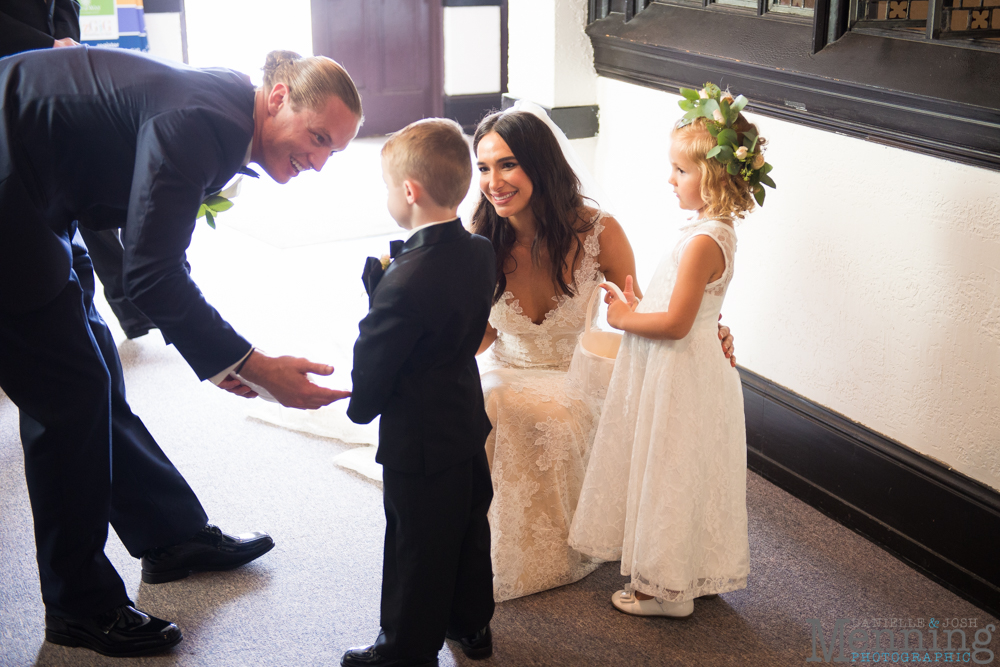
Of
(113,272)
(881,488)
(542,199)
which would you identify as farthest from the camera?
(113,272)


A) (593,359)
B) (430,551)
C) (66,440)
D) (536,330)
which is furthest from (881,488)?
(66,440)

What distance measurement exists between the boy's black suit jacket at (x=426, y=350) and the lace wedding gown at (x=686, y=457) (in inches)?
19.4

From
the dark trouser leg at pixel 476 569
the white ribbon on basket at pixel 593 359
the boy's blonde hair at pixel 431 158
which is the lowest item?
the dark trouser leg at pixel 476 569

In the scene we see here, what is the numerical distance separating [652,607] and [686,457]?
425mm

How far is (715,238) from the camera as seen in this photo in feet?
6.93

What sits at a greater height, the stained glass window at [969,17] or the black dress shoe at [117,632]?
the stained glass window at [969,17]

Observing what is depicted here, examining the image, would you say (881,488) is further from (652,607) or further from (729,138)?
(729,138)

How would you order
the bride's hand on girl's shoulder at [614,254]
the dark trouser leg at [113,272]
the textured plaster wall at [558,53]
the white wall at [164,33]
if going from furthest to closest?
the white wall at [164,33]
the dark trouser leg at [113,272]
the textured plaster wall at [558,53]
the bride's hand on girl's shoulder at [614,254]

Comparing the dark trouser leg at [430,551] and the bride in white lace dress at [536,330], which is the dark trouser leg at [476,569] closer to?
the dark trouser leg at [430,551]

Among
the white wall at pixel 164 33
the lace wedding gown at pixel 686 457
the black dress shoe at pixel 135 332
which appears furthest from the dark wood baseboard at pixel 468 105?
the lace wedding gown at pixel 686 457

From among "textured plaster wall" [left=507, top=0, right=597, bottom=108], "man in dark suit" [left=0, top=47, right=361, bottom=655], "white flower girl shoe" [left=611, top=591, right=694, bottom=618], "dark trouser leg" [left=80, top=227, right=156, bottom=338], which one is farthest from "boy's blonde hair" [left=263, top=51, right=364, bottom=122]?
"dark trouser leg" [left=80, top=227, right=156, bottom=338]

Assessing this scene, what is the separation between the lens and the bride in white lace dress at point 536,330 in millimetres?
2387

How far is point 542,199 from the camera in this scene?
2.50 m

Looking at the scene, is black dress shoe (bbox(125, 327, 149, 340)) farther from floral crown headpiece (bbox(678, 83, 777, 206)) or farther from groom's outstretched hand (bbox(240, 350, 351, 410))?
floral crown headpiece (bbox(678, 83, 777, 206))
